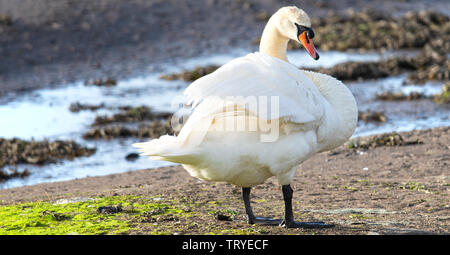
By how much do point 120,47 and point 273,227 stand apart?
489 inches

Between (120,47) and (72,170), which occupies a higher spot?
(120,47)

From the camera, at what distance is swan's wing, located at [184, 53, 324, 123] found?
15.3 feet

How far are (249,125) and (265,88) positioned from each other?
290mm

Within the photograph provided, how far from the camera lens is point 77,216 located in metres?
5.68

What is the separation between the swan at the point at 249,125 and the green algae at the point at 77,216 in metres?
0.78

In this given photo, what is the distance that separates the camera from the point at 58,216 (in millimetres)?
5625

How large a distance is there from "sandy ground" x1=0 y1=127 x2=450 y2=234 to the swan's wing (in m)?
0.95

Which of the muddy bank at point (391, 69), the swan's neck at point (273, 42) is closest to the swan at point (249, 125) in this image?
the swan's neck at point (273, 42)

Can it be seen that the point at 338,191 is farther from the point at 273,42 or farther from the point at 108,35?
the point at 108,35

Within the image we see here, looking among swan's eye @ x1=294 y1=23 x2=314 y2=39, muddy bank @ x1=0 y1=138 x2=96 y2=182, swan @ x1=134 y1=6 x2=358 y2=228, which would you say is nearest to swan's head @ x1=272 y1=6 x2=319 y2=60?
swan's eye @ x1=294 y1=23 x2=314 y2=39

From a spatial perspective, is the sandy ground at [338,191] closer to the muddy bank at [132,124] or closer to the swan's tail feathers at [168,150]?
the swan's tail feathers at [168,150]

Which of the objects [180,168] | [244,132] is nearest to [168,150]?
[244,132]
